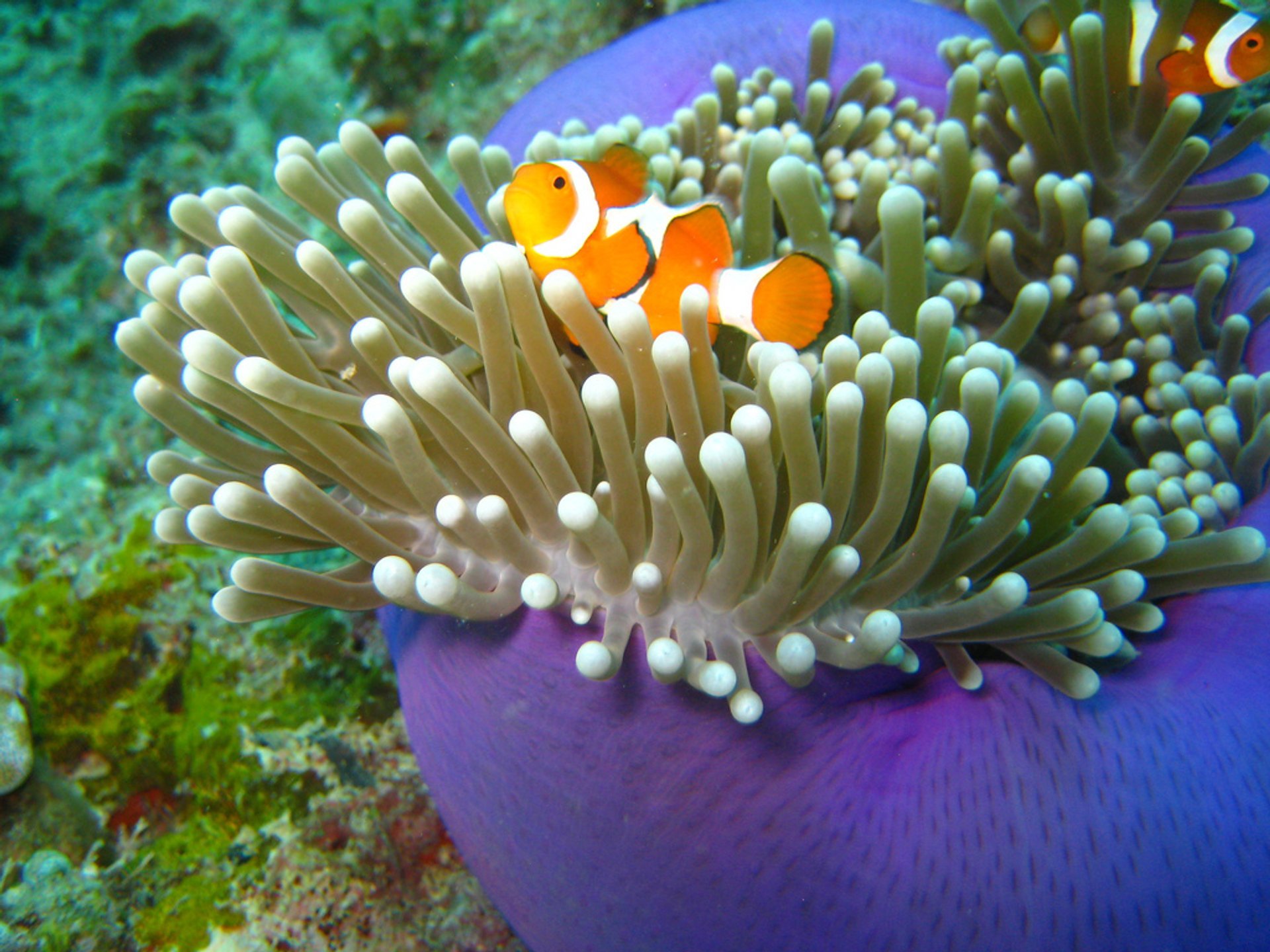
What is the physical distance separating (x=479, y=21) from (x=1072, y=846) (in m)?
3.42

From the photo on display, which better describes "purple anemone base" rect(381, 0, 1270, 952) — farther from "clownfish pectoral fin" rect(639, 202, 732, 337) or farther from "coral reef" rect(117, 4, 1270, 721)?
"clownfish pectoral fin" rect(639, 202, 732, 337)

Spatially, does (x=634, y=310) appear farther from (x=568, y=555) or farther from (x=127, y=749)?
(x=127, y=749)

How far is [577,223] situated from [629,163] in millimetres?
239

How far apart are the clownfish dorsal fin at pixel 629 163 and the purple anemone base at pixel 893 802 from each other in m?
0.82

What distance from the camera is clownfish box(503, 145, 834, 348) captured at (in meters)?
1.24

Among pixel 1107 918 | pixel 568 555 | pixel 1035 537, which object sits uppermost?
pixel 568 555

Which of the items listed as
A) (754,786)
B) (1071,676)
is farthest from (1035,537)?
(754,786)

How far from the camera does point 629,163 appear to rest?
1.45 m

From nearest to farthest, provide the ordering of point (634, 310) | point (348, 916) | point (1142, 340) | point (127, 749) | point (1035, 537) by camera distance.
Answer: point (634, 310) < point (1035, 537) < point (348, 916) < point (1142, 340) < point (127, 749)

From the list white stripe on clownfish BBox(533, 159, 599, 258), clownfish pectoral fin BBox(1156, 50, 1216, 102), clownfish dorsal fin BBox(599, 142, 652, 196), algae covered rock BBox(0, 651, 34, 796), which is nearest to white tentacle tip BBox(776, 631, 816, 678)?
white stripe on clownfish BBox(533, 159, 599, 258)

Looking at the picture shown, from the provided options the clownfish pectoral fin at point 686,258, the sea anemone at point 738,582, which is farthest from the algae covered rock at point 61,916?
the clownfish pectoral fin at point 686,258

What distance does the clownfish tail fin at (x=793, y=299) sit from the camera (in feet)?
3.97

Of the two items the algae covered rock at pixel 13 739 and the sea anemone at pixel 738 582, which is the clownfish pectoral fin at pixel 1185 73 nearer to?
the sea anemone at pixel 738 582

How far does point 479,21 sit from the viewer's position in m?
3.21
